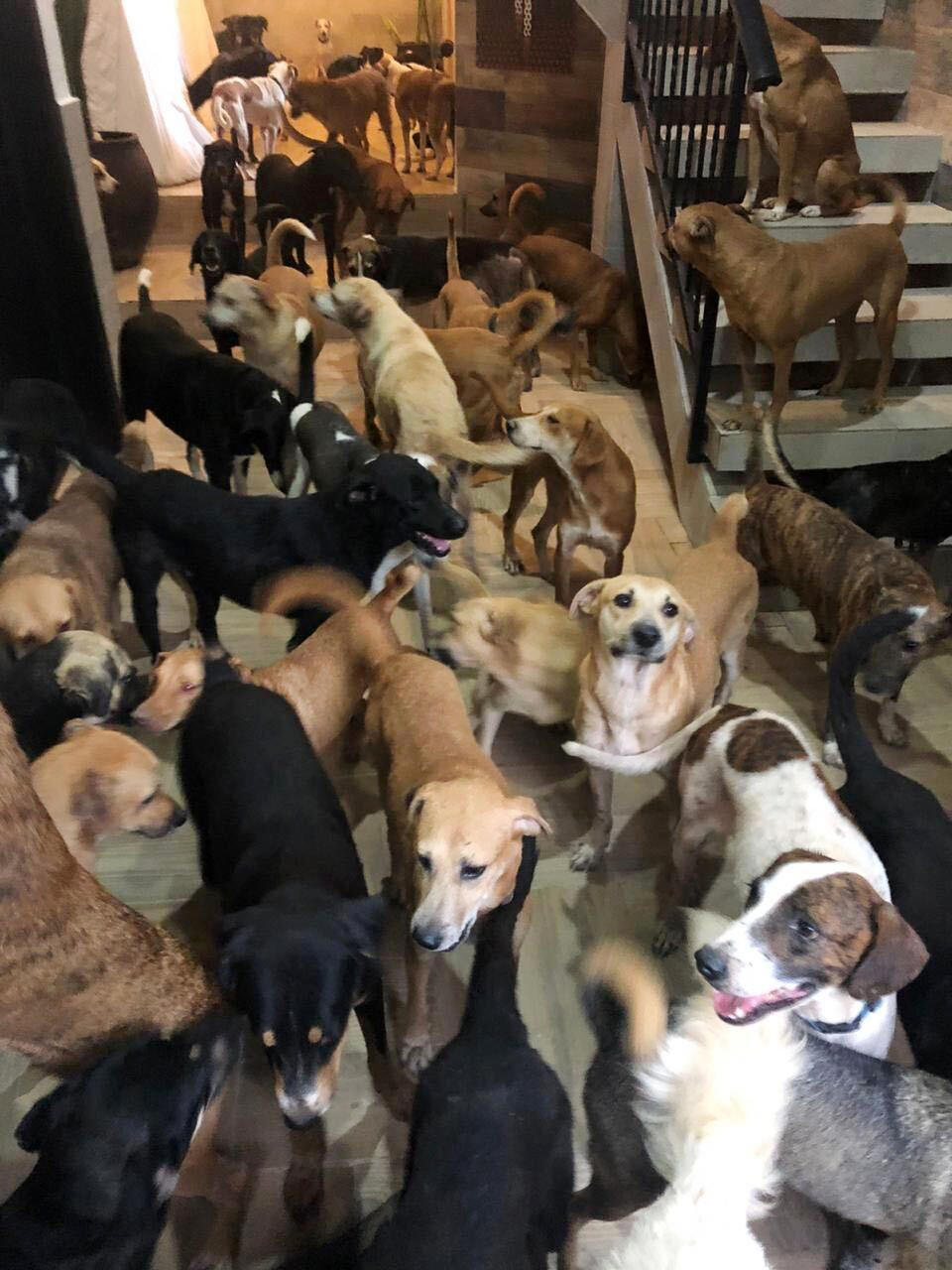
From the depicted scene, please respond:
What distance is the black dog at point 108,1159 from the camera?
1.17m

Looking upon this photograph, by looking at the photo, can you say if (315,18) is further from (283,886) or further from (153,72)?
(283,886)

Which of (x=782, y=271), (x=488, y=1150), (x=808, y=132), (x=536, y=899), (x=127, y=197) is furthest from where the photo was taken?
(x=127, y=197)

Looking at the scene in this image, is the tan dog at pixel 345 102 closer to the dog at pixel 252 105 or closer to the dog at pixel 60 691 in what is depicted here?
the dog at pixel 252 105

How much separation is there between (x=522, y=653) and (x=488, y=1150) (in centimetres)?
135

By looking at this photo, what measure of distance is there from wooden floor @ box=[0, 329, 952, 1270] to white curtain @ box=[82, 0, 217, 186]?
4.70 meters

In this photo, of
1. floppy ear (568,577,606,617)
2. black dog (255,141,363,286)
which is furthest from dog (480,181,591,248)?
floppy ear (568,577,606,617)

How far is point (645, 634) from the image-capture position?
1998 mm

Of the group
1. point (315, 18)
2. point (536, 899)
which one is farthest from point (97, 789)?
point (315, 18)

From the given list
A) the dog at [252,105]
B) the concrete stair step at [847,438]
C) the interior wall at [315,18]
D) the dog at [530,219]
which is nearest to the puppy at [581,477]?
the concrete stair step at [847,438]

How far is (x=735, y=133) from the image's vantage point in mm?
3072

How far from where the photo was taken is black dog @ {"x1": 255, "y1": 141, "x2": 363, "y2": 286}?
5.50m

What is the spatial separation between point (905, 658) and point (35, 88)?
4.07 meters

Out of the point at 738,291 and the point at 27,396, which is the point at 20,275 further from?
the point at 738,291

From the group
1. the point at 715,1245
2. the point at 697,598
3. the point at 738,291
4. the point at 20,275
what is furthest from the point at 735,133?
the point at 715,1245
